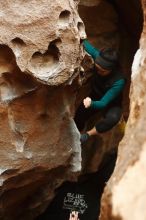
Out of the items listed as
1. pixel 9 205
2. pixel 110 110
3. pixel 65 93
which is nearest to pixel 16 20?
pixel 65 93

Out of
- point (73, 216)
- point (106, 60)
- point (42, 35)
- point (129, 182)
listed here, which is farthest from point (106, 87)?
point (129, 182)

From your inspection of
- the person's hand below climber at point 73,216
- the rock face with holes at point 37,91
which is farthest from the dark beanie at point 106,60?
the person's hand below climber at point 73,216

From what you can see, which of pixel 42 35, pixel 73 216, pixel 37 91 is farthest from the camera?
pixel 73 216

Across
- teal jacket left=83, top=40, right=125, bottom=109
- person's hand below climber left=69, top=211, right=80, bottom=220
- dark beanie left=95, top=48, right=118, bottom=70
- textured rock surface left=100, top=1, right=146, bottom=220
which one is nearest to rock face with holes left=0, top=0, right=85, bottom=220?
teal jacket left=83, top=40, right=125, bottom=109

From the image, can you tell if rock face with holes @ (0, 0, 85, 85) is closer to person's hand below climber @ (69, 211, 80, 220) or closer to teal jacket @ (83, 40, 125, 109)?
teal jacket @ (83, 40, 125, 109)

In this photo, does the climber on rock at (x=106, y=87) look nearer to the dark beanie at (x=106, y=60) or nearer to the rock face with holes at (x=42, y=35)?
the dark beanie at (x=106, y=60)

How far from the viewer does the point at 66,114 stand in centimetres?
327

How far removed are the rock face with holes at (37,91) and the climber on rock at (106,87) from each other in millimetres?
272

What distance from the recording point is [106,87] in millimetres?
3633

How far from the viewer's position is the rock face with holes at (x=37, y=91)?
9.19 feet

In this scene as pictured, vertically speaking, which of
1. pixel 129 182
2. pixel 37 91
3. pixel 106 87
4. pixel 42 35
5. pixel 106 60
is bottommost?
pixel 129 182

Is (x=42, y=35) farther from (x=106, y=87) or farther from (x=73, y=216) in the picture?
(x=73, y=216)

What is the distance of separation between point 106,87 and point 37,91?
29.3 inches

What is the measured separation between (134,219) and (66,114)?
1852mm
